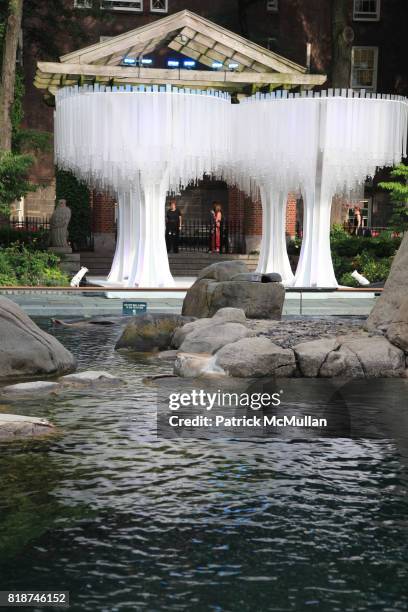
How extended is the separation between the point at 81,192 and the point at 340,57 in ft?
35.4

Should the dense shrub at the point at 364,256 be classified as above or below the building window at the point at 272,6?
below

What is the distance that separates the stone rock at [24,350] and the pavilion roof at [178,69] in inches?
571

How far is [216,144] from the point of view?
27.5 m

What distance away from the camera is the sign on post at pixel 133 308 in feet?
71.9

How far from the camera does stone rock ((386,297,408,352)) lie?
14797 millimetres

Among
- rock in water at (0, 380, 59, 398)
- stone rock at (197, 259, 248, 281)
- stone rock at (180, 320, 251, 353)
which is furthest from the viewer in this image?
stone rock at (197, 259, 248, 281)

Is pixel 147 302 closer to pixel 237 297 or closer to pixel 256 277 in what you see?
pixel 256 277

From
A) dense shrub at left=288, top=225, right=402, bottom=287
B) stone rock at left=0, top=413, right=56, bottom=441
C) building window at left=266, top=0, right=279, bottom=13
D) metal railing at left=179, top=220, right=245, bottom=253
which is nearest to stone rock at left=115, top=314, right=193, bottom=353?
stone rock at left=0, top=413, right=56, bottom=441

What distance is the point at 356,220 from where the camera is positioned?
4431 cm

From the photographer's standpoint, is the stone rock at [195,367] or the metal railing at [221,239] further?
the metal railing at [221,239]

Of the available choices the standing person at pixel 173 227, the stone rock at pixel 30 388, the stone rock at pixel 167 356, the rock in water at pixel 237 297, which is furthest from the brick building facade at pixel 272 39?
the stone rock at pixel 30 388

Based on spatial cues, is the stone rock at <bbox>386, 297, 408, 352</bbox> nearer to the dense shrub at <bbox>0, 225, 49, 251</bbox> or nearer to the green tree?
the green tree

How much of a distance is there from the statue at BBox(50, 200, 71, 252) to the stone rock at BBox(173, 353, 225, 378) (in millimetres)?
17933

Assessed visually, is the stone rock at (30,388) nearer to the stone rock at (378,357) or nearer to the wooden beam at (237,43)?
the stone rock at (378,357)
